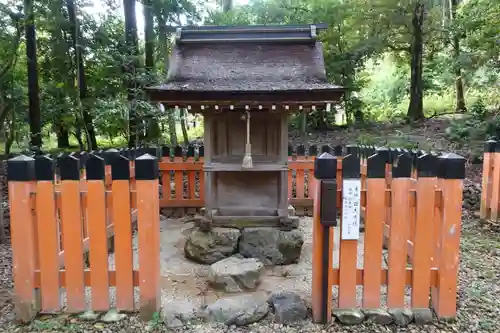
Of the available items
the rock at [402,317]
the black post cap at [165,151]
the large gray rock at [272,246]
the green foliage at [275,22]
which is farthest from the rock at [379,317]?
the green foliage at [275,22]

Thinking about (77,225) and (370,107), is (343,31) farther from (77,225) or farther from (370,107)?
(77,225)

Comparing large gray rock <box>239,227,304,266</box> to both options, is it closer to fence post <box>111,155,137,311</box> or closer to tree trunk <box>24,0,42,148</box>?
fence post <box>111,155,137,311</box>

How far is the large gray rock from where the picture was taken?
15.8ft

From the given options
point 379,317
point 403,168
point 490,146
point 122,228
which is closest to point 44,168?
point 122,228

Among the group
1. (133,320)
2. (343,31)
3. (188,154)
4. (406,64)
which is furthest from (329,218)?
(406,64)

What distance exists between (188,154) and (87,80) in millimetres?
9263

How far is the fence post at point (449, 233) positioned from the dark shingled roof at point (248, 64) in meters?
1.85

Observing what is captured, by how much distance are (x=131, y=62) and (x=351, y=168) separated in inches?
318

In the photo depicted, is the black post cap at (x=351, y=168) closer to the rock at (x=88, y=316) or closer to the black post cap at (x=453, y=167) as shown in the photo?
the black post cap at (x=453, y=167)

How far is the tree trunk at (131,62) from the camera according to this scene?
30.6ft

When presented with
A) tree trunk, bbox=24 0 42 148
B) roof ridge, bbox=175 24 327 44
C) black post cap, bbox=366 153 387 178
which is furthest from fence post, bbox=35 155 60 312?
tree trunk, bbox=24 0 42 148

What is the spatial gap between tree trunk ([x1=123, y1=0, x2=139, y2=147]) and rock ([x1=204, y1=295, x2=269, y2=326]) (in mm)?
6938

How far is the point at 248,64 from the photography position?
17.2 ft

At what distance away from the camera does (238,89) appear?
4512 mm
